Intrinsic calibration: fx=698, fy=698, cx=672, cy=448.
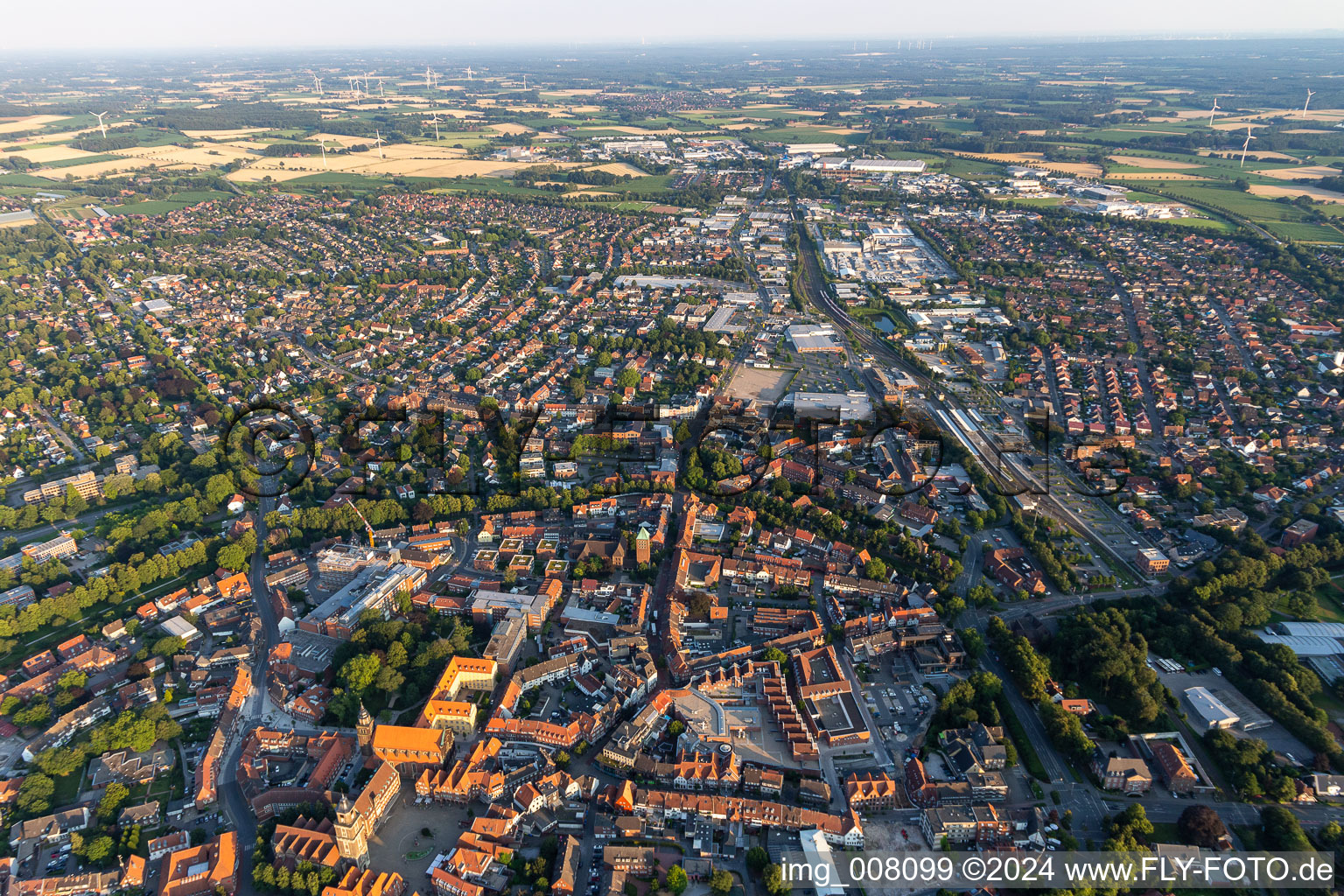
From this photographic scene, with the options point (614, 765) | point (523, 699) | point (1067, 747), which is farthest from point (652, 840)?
point (1067, 747)

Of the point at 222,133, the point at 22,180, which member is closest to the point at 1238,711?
the point at 22,180

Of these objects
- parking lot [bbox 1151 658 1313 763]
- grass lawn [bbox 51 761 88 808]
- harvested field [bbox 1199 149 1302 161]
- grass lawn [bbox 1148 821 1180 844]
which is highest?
harvested field [bbox 1199 149 1302 161]

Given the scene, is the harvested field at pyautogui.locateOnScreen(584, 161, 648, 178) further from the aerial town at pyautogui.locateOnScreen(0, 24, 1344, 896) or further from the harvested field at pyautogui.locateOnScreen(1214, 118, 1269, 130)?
the harvested field at pyautogui.locateOnScreen(1214, 118, 1269, 130)

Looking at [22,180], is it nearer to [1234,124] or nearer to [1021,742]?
[1021,742]

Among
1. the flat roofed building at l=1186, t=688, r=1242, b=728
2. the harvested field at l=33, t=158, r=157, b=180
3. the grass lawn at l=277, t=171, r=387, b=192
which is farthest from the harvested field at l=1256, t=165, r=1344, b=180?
the harvested field at l=33, t=158, r=157, b=180

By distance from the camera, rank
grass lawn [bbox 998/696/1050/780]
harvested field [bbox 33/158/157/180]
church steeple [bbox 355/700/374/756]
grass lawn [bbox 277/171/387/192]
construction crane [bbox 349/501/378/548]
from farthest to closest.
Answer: harvested field [bbox 33/158/157/180]
grass lawn [bbox 277/171/387/192]
construction crane [bbox 349/501/378/548]
grass lawn [bbox 998/696/1050/780]
church steeple [bbox 355/700/374/756]

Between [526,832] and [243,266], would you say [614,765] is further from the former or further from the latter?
[243,266]
